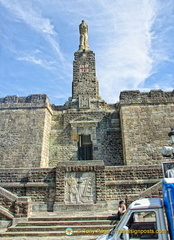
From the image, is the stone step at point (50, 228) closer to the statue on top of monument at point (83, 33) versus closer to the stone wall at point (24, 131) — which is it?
the stone wall at point (24, 131)

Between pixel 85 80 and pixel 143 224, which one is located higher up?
pixel 85 80

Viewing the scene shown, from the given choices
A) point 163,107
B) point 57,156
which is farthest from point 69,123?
point 163,107

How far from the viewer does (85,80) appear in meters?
14.8

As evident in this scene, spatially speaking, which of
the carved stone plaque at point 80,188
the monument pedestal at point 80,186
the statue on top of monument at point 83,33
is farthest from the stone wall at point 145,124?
the statue on top of monument at point 83,33

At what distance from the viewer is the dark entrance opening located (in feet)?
43.3

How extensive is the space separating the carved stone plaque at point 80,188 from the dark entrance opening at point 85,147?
4.62 meters

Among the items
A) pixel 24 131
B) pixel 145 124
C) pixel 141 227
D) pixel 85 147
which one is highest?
pixel 145 124

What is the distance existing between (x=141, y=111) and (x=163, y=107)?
59.6 inches

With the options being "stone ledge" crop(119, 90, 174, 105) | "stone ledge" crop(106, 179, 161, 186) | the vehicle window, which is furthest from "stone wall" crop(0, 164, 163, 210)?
"stone ledge" crop(119, 90, 174, 105)

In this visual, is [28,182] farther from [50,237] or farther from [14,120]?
Answer: [14,120]

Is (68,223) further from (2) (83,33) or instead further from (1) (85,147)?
(2) (83,33)

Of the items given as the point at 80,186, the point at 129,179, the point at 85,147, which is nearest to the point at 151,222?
the point at 80,186

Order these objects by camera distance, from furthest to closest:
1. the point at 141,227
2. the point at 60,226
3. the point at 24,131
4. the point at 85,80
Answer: the point at 85,80 → the point at 24,131 → the point at 60,226 → the point at 141,227

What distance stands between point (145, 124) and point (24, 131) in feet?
25.7
